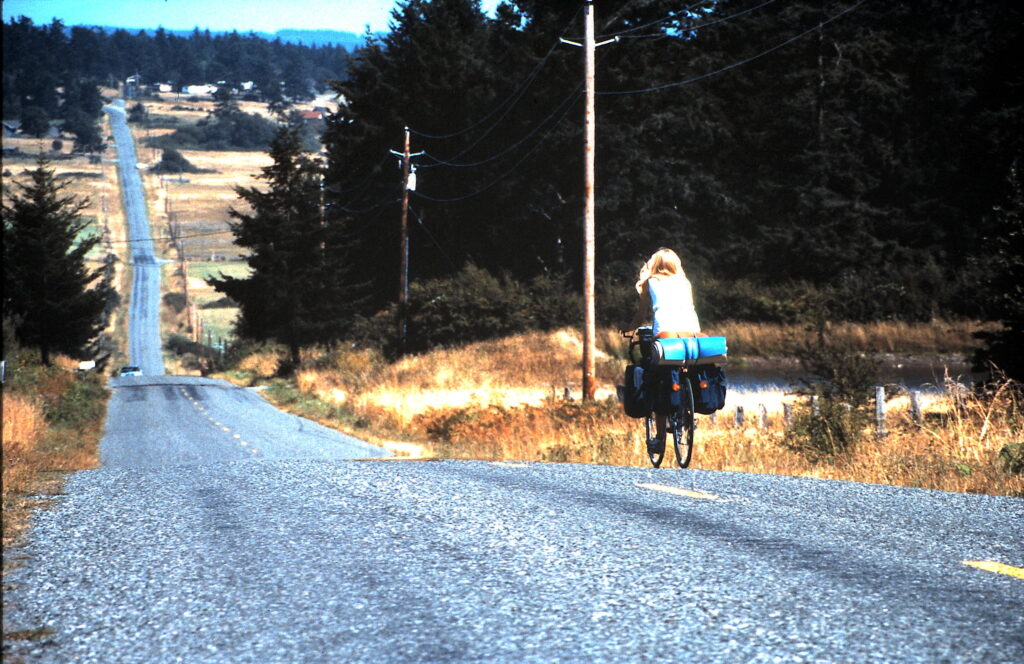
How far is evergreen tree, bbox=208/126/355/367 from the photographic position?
5781 centimetres

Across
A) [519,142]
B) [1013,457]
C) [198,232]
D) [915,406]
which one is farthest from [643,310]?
[198,232]

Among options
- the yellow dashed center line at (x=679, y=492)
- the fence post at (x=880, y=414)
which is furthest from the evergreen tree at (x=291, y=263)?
the yellow dashed center line at (x=679, y=492)

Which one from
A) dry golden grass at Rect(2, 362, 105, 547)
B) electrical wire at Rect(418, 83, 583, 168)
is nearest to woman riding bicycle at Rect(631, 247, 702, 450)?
dry golden grass at Rect(2, 362, 105, 547)

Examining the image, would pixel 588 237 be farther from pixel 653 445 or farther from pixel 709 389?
pixel 709 389

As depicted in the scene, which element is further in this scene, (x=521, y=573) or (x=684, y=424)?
(x=684, y=424)

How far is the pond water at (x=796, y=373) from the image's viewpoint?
3422 centimetres

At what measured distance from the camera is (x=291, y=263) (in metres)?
58.8

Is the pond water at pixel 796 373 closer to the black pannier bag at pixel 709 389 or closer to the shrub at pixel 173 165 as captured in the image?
the black pannier bag at pixel 709 389

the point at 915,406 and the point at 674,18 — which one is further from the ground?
the point at 674,18

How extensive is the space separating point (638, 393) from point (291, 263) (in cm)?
4979

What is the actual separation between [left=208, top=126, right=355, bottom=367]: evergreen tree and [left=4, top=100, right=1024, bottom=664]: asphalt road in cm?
4836

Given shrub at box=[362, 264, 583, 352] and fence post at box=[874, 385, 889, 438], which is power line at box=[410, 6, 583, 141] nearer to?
shrub at box=[362, 264, 583, 352]

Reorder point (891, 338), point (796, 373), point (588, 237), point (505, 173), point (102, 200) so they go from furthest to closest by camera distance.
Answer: point (102, 200)
point (505, 173)
point (891, 338)
point (796, 373)
point (588, 237)

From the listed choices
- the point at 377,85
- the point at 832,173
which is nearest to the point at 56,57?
the point at 377,85
